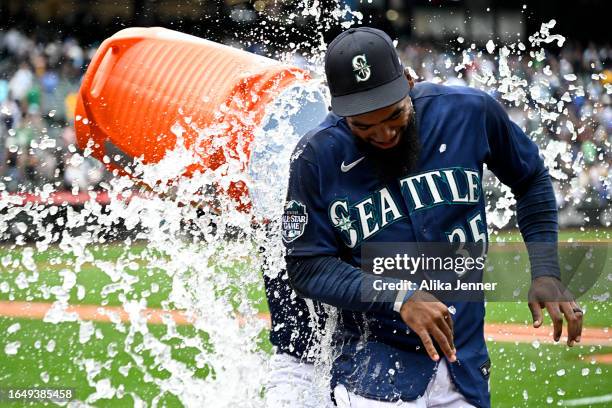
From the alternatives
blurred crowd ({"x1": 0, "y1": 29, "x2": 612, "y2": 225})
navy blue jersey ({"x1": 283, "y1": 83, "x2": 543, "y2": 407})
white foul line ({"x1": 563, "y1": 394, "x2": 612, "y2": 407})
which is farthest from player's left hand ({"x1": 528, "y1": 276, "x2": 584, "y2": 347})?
blurred crowd ({"x1": 0, "y1": 29, "x2": 612, "y2": 225})

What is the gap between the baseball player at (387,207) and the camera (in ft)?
9.65

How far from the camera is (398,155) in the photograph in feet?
9.97

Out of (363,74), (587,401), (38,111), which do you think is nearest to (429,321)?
(363,74)

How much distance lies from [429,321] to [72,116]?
13145 mm

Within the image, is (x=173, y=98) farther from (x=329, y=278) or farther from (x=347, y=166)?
(x=329, y=278)

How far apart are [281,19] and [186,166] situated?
42.0 feet

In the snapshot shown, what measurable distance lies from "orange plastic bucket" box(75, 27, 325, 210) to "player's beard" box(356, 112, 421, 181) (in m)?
0.84

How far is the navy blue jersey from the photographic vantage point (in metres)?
3.02

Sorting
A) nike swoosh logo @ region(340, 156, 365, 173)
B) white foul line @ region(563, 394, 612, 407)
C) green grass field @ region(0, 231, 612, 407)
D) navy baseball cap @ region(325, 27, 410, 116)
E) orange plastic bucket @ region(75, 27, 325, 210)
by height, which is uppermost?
navy baseball cap @ region(325, 27, 410, 116)

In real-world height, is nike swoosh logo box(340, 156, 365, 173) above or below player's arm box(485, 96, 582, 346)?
above

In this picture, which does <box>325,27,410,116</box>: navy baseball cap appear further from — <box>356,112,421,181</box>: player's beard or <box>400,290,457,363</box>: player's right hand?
<box>400,290,457,363</box>: player's right hand

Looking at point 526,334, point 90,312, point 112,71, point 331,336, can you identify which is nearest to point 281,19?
point 90,312

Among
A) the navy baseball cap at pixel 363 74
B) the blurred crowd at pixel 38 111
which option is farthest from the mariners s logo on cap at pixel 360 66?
the blurred crowd at pixel 38 111

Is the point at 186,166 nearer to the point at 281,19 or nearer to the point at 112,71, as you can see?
the point at 112,71
